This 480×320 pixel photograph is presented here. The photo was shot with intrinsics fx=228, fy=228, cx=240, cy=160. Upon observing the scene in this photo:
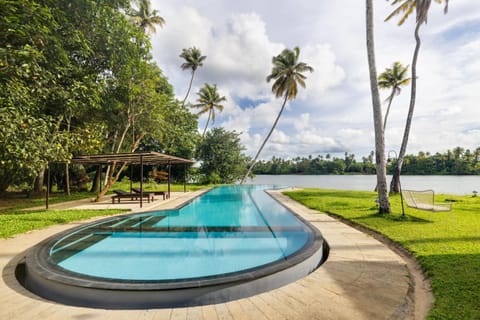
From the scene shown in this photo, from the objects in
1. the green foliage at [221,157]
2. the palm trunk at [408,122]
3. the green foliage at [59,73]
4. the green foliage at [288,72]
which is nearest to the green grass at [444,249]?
the palm trunk at [408,122]

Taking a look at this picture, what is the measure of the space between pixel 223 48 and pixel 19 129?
34.3 feet

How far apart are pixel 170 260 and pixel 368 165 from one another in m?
70.3

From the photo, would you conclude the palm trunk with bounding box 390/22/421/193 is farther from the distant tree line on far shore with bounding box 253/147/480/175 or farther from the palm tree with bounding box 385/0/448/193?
the distant tree line on far shore with bounding box 253/147/480/175

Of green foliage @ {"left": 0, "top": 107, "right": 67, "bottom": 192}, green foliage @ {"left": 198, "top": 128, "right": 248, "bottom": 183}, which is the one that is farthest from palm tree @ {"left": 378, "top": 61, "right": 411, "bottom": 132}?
green foliage @ {"left": 0, "top": 107, "right": 67, "bottom": 192}

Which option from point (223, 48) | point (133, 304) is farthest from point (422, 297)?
point (223, 48)

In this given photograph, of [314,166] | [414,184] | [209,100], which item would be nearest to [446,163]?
[314,166]

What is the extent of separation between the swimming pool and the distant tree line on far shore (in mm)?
53708

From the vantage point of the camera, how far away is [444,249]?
4219 mm

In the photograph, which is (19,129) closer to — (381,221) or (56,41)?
(56,41)

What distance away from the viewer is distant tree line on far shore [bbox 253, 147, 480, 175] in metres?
49.1

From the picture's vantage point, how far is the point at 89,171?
81.8ft

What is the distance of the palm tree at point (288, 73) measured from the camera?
878 inches

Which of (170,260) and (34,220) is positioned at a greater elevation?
(34,220)

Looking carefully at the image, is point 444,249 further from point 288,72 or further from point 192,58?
point 192,58
